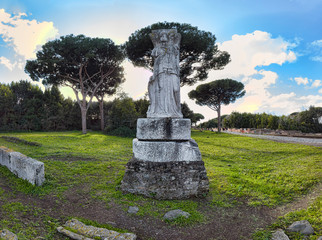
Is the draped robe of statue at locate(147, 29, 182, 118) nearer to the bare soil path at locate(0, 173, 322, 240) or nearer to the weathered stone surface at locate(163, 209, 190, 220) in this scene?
the weathered stone surface at locate(163, 209, 190, 220)

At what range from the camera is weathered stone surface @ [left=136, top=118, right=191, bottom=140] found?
4352 mm

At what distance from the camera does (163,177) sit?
4180 mm

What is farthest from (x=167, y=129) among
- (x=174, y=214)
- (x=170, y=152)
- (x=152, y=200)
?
(x=174, y=214)

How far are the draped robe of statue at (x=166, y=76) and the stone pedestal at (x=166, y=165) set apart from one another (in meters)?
0.53

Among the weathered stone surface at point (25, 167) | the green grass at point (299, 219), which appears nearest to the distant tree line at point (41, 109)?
the weathered stone surface at point (25, 167)

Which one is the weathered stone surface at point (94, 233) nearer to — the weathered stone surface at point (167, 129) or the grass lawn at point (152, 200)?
the grass lawn at point (152, 200)

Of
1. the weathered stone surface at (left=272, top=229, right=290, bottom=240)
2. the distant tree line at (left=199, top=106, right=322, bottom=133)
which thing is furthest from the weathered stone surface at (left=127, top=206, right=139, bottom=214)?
the distant tree line at (left=199, top=106, right=322, bottom=133)

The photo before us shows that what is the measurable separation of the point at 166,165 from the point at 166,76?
85.6 inches

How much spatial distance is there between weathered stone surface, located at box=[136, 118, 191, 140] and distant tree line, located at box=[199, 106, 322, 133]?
A: 30215mm

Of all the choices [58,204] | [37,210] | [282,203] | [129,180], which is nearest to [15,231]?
[37,210]

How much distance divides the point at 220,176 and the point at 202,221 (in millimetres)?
2388

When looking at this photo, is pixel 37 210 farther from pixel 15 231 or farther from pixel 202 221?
pixel 202 221

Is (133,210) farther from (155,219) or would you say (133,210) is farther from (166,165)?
(166,165)

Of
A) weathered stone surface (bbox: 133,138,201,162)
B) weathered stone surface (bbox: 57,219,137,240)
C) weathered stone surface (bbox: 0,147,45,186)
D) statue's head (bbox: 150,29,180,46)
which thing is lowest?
weathered stone surface (bbox: 57,219,137,240)
